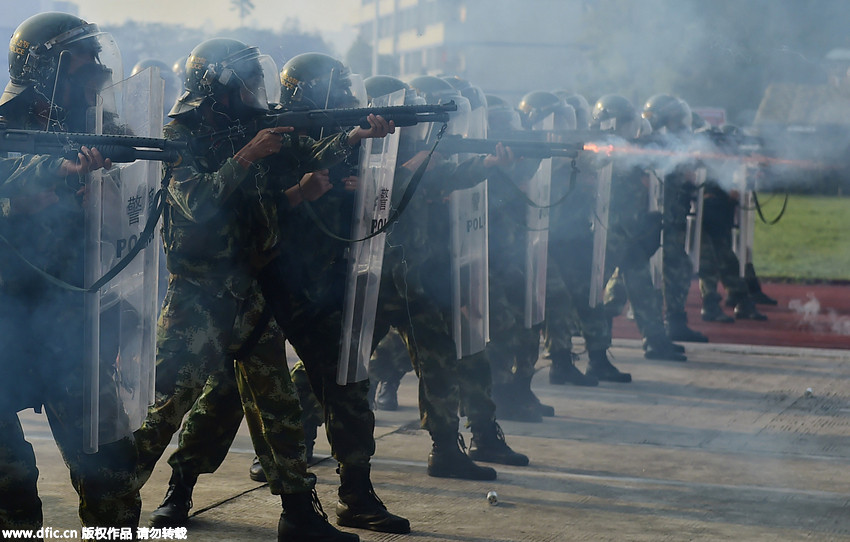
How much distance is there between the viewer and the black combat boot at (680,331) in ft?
36.2

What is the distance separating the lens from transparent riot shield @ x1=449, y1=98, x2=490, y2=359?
5895mm

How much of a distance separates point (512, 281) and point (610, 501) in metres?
2.05

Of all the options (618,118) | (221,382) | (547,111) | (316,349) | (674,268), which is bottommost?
(674,268)

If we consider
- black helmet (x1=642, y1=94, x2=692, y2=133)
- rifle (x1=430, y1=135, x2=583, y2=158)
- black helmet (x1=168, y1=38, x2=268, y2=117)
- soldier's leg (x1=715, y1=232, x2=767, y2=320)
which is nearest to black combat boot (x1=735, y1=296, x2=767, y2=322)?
soldier's leg (x1=715, y1=232, x2=767, y2=320)

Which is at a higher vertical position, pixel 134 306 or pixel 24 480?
pixel 134 306

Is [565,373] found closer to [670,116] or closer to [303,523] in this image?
[670,116]

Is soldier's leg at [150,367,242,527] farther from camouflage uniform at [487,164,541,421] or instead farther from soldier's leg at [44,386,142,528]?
camouflage uniform at [487,164,541,421]

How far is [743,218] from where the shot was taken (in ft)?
41.7

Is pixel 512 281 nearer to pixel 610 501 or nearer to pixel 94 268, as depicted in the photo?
pixel 610 501

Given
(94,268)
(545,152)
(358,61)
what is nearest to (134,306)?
(94,268)

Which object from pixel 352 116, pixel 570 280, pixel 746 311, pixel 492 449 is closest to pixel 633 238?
pixel 570 280

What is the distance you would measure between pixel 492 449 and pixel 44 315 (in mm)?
3151

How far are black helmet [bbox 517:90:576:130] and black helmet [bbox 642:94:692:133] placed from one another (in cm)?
189

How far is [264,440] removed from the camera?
4.63 m
